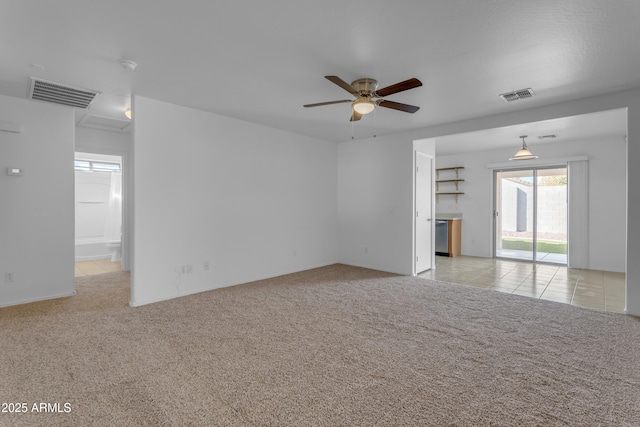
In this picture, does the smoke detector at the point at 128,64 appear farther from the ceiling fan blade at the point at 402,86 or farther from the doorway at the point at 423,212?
the doorway at the point at 423,212

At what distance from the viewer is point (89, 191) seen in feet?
24.9

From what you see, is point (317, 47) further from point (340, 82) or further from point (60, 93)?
point (60, 93)

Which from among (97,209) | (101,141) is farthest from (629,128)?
(97,209)

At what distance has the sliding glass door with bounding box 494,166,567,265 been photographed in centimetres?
677

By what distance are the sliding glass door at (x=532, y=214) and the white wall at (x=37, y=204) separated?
8322 mm

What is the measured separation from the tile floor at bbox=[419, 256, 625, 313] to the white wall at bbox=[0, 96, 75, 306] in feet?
18.3

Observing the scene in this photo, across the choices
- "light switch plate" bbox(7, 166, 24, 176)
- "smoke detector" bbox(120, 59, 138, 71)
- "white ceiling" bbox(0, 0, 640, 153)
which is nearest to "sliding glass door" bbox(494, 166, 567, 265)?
"white ceiling" bbox(0, 0, 640, 153)

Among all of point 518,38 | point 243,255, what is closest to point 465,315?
point 518,38

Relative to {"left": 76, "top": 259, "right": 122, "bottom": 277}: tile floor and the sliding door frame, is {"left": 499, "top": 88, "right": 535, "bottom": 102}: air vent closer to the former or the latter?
the sliding door frame

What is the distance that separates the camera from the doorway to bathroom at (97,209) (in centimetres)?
716

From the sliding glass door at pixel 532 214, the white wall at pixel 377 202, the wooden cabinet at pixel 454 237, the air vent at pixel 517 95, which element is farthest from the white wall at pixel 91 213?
the sliding glass door at pixel 532 214

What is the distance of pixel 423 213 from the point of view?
237 inches

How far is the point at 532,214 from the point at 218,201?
6.75 meters

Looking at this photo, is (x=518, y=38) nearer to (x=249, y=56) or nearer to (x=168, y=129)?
(x=249, y=56)
